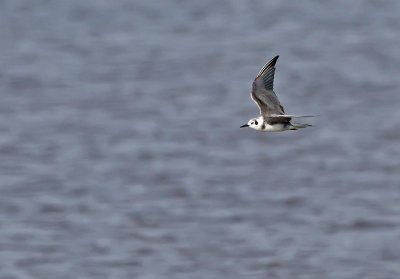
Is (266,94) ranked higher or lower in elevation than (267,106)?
higher

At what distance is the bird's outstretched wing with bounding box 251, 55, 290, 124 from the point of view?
49.3ft

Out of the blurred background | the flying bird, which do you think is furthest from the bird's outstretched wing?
the blurred background

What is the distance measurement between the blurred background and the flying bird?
826cm

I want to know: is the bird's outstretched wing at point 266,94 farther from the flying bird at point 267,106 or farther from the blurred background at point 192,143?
the blurred background at point 192,143

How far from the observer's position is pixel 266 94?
50.0ft

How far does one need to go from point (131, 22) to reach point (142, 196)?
1496 cm

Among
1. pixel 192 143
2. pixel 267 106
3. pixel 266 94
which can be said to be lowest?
pixel 267 106

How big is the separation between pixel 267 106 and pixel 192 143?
1481 centimetres

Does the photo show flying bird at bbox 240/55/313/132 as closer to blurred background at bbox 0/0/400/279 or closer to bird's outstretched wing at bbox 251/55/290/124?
bird's outstretched wing at bbox 251/55/290/124

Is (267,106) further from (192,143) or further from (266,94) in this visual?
(192,143)

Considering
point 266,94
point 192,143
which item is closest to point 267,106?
point 266,94

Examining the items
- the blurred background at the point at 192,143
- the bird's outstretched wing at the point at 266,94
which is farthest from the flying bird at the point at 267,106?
the blurred background at the point at 192,143

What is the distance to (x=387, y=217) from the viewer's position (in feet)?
82.7

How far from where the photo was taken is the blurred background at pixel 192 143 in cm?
2367
